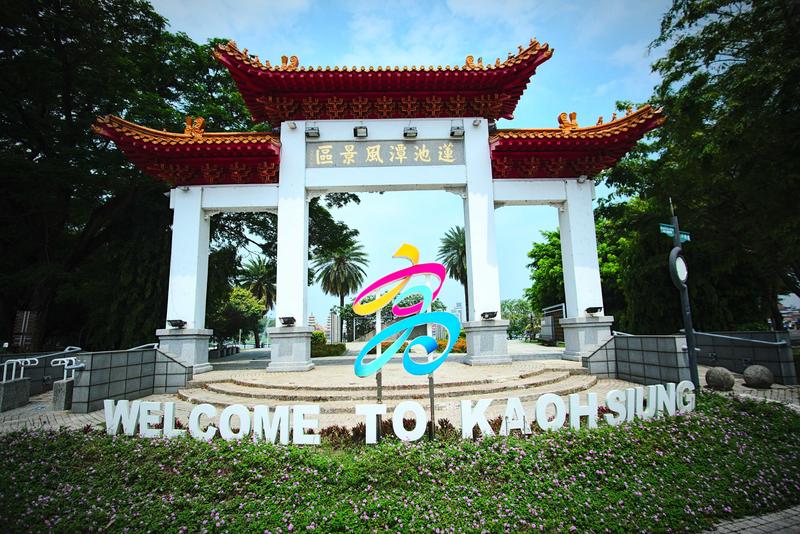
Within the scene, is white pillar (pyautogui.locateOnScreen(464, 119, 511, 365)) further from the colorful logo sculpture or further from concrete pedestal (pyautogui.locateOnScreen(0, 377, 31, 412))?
concrete pedestal (pyautogui.locateOnScreen(0, 377, 31, 412))

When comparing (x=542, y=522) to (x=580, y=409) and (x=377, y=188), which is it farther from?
(x=377, y=188)

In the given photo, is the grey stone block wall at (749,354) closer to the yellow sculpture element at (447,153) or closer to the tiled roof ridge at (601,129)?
the tiled roof ridge at (601,129)

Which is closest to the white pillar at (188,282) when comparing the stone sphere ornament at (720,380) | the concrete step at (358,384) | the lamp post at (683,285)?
the concrete step at (358,384)

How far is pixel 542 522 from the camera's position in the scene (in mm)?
3678

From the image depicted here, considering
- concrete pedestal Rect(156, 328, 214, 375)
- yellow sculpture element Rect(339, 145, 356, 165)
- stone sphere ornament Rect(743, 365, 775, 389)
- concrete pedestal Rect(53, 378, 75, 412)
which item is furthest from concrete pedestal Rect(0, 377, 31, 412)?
stone sphere ornament Rect(743, 365, 775, 389)

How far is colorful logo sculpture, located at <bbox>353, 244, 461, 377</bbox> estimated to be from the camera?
5391 mm

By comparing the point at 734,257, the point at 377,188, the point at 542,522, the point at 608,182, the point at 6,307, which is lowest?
the point at 542,522

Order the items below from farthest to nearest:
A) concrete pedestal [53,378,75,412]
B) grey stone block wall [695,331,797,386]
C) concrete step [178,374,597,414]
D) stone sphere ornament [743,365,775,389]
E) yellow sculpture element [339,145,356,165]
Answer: yellow sculpture element [339,145,356,165] < grey stone block wall [695,331,797,386] < stone sphere ornament [743,365,775,389] < concrete pedestal [53,378,75,412] < concrete step [178,374,597,414]

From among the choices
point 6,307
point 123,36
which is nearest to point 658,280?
point 123,36

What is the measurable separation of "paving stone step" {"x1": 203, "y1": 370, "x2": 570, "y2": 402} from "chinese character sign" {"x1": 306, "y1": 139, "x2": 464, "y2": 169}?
6785mm

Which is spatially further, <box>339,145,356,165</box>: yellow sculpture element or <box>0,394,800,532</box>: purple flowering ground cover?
<box>339,145,356,165</box>: yellow sculpture element

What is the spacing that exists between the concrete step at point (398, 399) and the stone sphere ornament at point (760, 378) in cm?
317

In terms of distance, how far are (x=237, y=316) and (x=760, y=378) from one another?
34009 mm

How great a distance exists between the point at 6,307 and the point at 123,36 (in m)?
12.2
